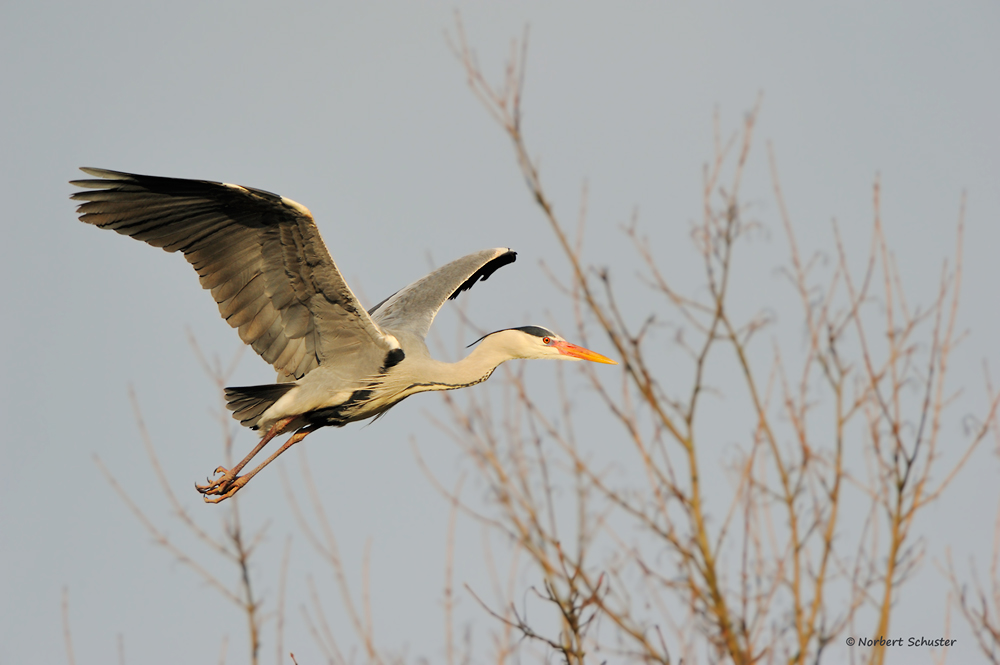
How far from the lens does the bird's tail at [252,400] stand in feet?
17.9

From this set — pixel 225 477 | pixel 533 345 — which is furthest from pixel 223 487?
pixel 533 345

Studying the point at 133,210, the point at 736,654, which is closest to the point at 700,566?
the point at 736,654

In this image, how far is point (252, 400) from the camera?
18.0 feet

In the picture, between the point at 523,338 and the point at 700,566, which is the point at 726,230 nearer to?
the point at 700,566

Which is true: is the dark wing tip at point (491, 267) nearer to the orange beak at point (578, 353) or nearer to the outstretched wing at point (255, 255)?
the orange beak at point (578, 353)

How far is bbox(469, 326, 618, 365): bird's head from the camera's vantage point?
19.4 ft

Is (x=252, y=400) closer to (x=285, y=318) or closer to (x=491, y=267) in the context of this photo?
(x=285, y=318)

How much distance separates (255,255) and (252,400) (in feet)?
3.16

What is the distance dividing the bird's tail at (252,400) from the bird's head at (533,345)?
4.46ft

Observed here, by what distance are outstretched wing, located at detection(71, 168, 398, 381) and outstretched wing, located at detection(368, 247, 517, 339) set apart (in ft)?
2.79

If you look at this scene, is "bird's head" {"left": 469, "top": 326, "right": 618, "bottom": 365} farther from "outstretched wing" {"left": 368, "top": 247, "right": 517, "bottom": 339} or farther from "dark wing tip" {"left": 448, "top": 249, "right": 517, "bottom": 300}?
"dark wing tip" {"left": 448, "top": 249, "right": 517, "bottom": 300}

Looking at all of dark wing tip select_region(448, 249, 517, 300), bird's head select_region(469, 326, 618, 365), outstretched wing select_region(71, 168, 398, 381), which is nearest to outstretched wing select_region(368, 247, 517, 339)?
dark wing tip select_region(448, 249, 517, 300)

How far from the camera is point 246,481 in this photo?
523cm

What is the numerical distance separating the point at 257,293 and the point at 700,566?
3156 mm
